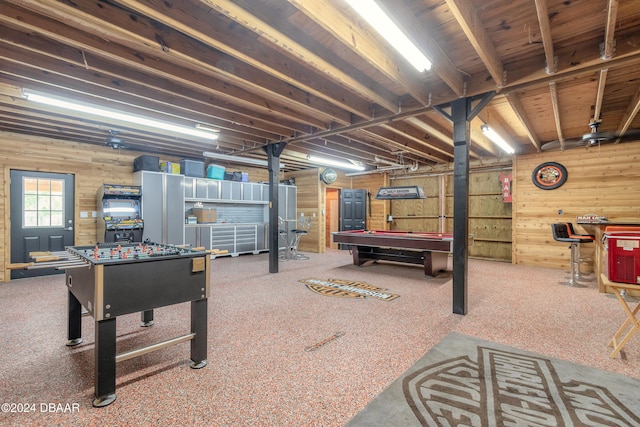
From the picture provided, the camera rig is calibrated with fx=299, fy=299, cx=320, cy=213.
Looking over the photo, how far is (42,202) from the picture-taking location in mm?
5703

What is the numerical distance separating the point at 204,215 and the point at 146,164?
1.74 metres

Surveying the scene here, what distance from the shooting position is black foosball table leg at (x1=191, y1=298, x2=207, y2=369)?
2.43m

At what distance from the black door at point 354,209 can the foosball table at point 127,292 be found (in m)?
7.66

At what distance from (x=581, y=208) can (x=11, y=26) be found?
9125 millimetres

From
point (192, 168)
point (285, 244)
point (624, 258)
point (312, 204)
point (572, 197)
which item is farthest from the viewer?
point (312, 204)

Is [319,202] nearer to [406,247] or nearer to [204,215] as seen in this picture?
[204,215]

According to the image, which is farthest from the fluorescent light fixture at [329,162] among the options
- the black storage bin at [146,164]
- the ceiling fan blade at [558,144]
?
the ceiling fan blade at [558,144]

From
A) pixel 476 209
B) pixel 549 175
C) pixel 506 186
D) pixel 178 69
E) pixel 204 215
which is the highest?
pixel 178 69

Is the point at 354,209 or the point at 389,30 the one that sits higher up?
the point at 389,30

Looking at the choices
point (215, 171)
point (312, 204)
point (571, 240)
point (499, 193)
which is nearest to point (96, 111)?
point (215, 171)

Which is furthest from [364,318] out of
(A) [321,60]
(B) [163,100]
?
(B) [163,100]

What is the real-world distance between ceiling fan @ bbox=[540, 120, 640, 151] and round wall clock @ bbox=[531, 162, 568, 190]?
0.43 m

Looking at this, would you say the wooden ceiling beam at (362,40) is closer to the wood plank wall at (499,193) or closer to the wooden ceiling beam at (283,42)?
the wooden ceiling beam at (283,42)

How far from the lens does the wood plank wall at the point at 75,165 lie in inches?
210
